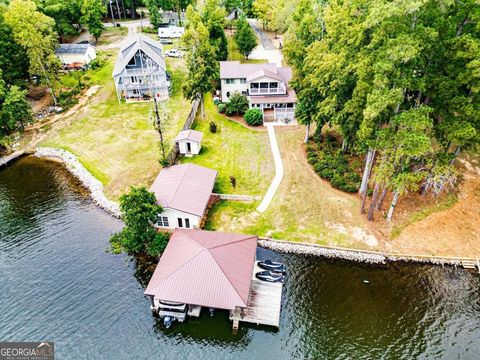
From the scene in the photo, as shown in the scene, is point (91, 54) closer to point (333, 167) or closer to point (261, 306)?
point (333, 167)

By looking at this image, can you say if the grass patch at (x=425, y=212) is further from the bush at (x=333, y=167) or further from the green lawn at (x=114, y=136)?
the green lawn at (x=114, y=136)

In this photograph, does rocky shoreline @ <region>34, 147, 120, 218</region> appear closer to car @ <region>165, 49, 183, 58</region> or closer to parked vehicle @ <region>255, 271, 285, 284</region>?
parked vehicle @ <region>255, 271, 285, 284</region>

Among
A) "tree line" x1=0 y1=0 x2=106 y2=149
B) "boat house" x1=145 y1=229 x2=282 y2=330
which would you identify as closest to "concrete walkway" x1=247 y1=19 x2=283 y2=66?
"tree line" x1=0 y1=0 x2=106 y2=149

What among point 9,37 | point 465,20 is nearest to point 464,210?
point 465,20

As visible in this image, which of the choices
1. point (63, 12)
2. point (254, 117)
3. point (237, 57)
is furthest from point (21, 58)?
point (237, 57)

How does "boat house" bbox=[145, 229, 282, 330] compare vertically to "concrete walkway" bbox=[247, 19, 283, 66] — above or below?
below

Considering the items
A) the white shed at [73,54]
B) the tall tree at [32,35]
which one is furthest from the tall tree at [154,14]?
the tall tree at [32,35]
